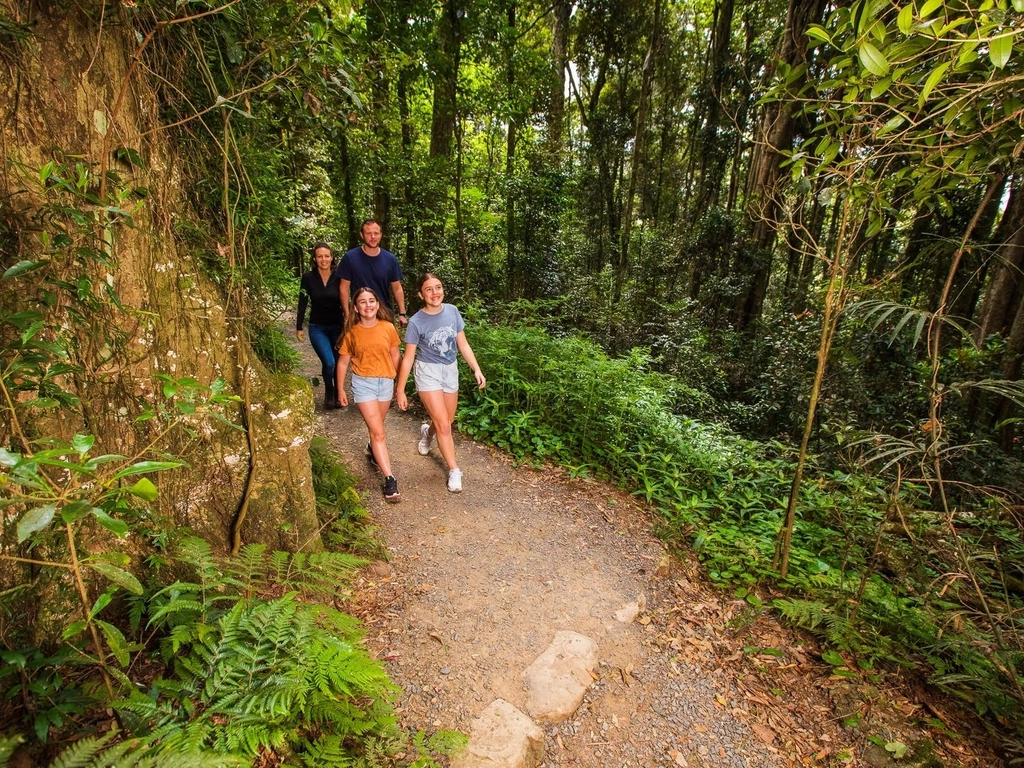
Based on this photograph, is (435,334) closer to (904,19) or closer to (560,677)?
(560,677)

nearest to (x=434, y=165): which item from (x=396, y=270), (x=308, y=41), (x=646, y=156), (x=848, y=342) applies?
(x=396, y=270)

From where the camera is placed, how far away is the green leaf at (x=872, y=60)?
165 cm

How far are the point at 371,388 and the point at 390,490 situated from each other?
102 centimetres

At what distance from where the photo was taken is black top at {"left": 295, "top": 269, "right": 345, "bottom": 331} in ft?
18.5

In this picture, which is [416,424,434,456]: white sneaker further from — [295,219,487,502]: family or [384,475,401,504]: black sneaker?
[384,475,401,504]: black sneaker

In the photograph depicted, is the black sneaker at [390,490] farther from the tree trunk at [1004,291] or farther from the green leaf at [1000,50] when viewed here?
the tree trunk at [1004,291]

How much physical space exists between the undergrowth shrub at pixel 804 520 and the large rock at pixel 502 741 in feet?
7.38

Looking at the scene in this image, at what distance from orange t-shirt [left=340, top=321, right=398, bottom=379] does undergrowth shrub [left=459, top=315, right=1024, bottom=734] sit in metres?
2.06

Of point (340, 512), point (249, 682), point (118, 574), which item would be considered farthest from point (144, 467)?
point (340, 512)

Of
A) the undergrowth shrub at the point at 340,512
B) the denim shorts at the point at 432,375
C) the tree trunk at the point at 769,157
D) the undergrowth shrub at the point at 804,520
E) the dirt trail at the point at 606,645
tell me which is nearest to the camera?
the dirt trail at the point at 606,645

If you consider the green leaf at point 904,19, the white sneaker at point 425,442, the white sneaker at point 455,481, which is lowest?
the white sneaker at point 455,481

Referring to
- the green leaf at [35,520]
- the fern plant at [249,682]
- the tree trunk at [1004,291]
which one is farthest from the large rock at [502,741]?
the tree trunk at [1004,291]

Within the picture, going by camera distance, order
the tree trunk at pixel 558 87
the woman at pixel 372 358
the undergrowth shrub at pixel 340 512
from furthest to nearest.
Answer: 1. the tree trunk at pixel 558 87
2. the woman at pixel 372 358
3. the undergrowth shrub at pixel 340 512

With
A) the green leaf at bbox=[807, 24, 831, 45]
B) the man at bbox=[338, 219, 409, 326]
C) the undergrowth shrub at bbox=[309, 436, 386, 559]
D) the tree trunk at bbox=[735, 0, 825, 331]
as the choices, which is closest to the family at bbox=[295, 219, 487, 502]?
the undergrowth shrub at bbox=[309, 436, 386, 559]
